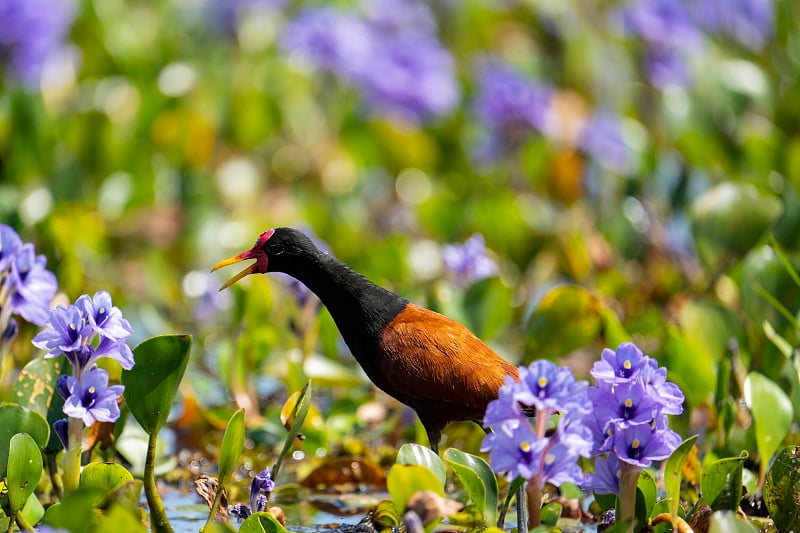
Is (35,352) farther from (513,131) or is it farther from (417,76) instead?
(417,76)

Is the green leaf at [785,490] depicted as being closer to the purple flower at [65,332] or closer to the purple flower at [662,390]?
the purple flower at [662,390]

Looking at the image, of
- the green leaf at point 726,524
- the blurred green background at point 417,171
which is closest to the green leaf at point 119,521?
the green leaf at point 726,524

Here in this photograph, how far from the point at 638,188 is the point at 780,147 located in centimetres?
80

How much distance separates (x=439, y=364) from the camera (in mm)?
3258

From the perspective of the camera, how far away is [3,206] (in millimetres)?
4688

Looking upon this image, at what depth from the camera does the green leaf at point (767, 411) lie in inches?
134

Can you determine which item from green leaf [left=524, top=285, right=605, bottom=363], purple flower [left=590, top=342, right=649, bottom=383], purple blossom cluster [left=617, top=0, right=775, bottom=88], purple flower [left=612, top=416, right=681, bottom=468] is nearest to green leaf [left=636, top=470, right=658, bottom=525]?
purple flower [left=612, top=416, right=681, bottom=468]

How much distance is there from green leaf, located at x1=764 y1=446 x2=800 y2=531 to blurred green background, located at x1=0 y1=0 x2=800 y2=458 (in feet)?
2.15

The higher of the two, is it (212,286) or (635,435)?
(635,435)

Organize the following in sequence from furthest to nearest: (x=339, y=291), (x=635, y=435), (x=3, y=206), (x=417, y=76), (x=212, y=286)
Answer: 1. (x=417, y=76)
2. (x=212, y=286)
3. (x=3, y=206)
4. (x=339, y=291)
5. (x=635, y=435)

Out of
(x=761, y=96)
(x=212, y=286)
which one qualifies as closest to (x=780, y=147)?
(x=761, y=96)

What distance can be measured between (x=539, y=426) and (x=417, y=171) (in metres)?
4.50

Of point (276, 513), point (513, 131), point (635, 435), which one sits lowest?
point (513, 131)

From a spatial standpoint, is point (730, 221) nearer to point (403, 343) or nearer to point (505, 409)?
point (403, 343)
